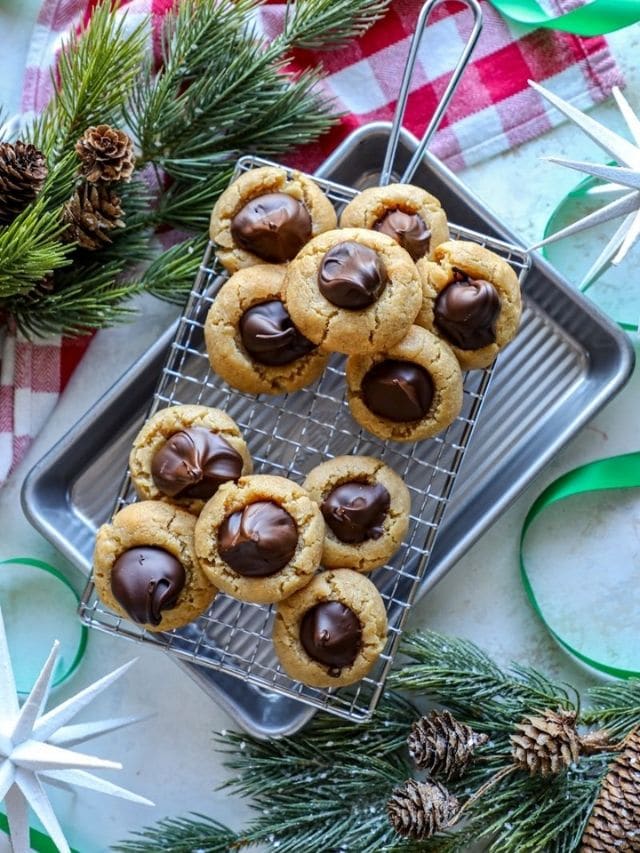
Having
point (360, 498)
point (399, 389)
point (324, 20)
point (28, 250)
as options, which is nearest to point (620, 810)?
point (360, 498)

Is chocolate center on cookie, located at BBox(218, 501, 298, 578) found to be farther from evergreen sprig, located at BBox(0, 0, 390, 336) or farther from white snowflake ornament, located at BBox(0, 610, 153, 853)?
evergreen sprig, located at BBox(0, 0, 390, 336)

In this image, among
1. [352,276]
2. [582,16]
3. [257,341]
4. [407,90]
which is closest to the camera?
[352,276]

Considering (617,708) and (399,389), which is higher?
(399,389)

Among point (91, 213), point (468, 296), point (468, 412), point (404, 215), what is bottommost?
point (468, 412)

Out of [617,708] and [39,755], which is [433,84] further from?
[39,755]

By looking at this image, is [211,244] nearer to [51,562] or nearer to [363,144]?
[363,144]

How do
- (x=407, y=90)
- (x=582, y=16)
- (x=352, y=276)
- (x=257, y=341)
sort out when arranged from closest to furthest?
1. (x=352, y=276)
2. (x=257, y=341)
3. (x=407, y=90)
4. (x=582, y=16)

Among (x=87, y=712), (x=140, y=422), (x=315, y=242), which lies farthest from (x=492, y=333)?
(x=87, y=712)

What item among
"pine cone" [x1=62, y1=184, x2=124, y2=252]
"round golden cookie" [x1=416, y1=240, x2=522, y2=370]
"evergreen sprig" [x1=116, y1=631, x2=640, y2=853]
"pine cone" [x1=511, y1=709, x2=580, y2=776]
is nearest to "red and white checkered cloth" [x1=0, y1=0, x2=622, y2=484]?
"pine cone" [x1=62, y1=184, x2=124, y2=252]
